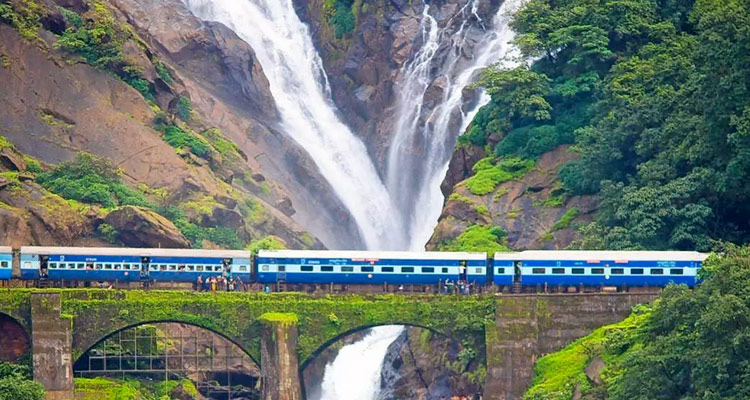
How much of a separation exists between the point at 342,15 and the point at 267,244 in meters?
32.3

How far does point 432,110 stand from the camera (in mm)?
138125

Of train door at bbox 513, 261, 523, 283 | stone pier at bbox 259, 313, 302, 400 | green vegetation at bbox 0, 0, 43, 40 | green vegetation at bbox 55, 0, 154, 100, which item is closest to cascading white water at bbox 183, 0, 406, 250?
green vegetation at bbox 55, 0, 154, 100

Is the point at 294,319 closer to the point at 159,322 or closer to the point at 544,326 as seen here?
the point at 159,322

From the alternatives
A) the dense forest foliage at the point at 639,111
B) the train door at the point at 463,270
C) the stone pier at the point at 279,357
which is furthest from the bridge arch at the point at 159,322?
the dense forest foliage at the point at 639,111

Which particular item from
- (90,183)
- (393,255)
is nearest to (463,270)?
(393,255)

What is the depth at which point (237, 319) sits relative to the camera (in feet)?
335

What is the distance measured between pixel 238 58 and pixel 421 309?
135 ft

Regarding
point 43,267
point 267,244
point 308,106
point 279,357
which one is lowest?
point 279,357

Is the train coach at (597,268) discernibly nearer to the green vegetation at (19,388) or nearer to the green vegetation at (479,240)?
the green vegetation at (479,240)

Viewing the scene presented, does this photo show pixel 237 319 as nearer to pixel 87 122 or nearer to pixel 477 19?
pixel 87 122

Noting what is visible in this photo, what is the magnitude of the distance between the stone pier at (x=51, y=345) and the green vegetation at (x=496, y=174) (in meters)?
25.5

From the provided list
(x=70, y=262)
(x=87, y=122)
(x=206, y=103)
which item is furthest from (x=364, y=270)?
(x=206, y=103)

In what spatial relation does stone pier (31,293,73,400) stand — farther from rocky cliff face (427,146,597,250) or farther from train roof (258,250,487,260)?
rocky cliff face (427,146,597,250)

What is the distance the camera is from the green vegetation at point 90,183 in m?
118
